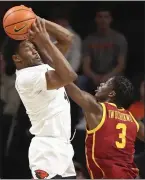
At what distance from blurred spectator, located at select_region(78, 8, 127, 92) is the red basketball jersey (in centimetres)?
170

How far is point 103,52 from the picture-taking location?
253 inches

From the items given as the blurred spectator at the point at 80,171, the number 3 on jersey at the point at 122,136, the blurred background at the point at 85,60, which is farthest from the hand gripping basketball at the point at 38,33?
the blurred spectator at the point at 80,171

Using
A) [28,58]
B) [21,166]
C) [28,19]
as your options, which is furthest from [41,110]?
[21,166]

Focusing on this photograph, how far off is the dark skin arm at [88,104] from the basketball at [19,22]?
0.64 m

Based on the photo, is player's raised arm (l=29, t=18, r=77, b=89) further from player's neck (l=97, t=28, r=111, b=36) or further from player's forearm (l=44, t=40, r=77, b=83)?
player's neck (l=97, t=28, r=111, b=36)

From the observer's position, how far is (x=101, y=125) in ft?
15.0

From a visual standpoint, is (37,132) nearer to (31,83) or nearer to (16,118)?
(31,83)

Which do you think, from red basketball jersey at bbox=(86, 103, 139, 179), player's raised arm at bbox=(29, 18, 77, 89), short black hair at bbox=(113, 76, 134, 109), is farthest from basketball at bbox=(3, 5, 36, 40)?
short black hair at bbox=(113, 76, 134, 109)

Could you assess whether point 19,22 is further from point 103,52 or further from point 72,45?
point 103,52

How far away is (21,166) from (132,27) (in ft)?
7.37

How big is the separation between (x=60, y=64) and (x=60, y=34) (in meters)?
0.79

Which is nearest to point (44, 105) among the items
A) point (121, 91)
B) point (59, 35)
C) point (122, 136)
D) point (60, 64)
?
point (60, 64)

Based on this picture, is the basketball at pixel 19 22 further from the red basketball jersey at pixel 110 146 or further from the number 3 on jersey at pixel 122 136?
the number 3 on jersey at pixel 122 136

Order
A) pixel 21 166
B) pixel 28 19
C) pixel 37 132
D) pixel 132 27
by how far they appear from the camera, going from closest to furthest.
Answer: pixel 28 19, pixel 37 132, pixel 21 166, pixel 132 27
